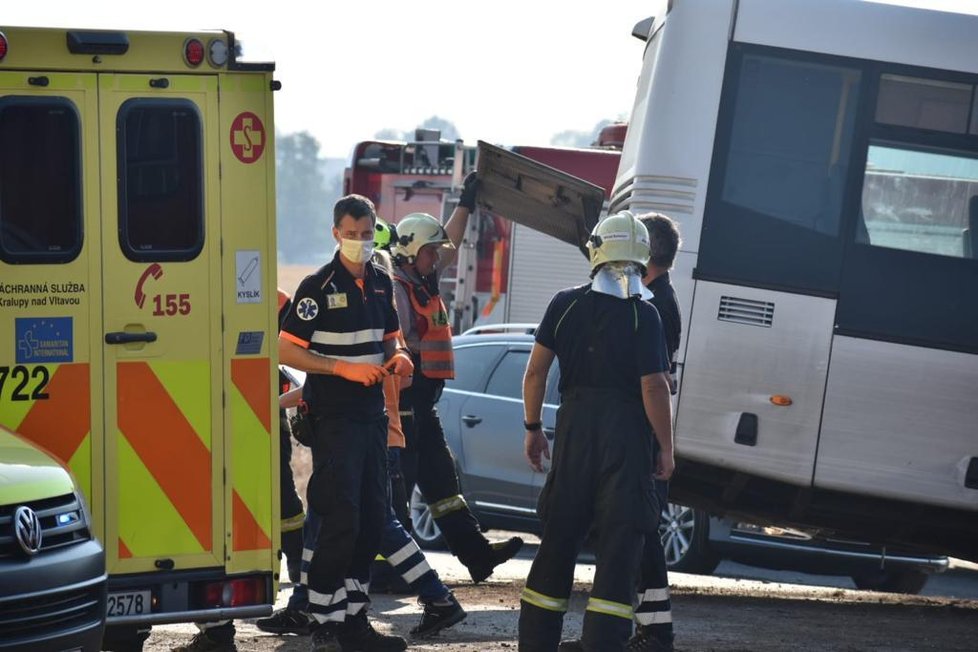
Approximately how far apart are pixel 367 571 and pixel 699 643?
1.84m

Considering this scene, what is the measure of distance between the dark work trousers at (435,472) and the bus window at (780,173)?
5.80 ft

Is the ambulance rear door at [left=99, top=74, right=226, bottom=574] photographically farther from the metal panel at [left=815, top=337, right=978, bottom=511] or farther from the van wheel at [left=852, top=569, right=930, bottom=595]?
the van wheel at [left=852, top=569, right=930, bottom=595]

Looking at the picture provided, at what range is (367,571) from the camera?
7727 mm

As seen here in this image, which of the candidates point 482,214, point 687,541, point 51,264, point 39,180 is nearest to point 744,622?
point 687,541

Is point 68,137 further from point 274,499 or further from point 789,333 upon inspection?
point 789,333

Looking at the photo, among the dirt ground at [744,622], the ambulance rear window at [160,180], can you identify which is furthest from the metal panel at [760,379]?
the ambulance rear window at [160,180]

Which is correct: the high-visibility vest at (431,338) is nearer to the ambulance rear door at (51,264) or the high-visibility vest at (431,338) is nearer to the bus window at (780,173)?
the bus window at (780,173)

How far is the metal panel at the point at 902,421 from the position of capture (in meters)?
9.29

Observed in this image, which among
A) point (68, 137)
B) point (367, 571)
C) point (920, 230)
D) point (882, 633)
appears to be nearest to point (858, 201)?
point (920, 230)

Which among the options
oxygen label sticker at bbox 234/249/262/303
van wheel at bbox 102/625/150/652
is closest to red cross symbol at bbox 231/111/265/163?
oxygen label sticker at bbox 234/249/262/303

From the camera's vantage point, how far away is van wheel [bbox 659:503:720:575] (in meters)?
11.6

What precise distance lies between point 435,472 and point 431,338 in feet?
2.41

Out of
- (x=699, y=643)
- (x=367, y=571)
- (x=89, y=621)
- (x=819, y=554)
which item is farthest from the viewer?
(x=819, y=554)

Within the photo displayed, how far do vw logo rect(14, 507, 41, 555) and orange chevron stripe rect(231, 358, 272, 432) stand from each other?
117 centimetres
